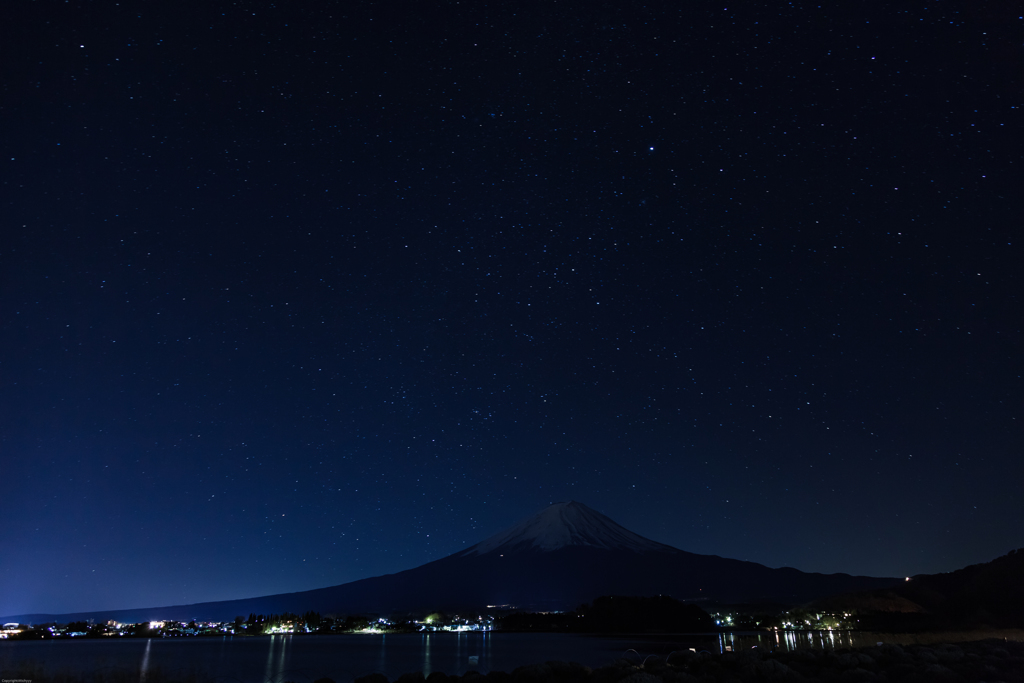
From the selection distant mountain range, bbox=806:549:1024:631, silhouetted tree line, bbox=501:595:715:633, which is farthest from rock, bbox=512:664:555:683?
silhouetted tree line, bbox=501:595:715:633

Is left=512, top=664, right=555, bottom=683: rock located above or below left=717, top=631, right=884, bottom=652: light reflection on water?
above

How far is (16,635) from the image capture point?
447ft

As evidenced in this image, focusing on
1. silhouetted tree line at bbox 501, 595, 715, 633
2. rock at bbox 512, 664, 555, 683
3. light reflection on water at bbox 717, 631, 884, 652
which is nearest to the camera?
rock at bbox 512, 664, 555, 683

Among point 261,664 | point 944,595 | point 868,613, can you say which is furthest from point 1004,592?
point 261,664

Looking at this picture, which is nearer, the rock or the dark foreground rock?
the dark foreground rock

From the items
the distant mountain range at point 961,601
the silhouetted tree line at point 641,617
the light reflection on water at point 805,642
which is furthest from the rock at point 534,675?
the silhouetted tree line at point 641,617

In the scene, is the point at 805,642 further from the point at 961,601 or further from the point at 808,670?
the point at 808,670

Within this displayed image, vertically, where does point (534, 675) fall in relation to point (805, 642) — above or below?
above

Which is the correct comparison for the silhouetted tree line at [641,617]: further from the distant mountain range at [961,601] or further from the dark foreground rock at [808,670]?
the dark foreground rock at [808,670]

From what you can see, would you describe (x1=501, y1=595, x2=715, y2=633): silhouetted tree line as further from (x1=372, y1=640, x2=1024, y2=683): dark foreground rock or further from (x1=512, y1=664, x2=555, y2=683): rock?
(x1=512, y1=664, x2=555, y2=683): rock

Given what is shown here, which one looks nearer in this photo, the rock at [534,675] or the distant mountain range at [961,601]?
the rock at [534,675]

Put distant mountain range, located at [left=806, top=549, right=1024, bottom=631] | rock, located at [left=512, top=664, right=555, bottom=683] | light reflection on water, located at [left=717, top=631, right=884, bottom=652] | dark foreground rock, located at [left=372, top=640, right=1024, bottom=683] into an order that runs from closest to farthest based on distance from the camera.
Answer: dark foreground rock, located at [left=372, top=640, right=1024, bottom=683], rock, located at [left=512, top=664, right=555, bottom=683], light reflection on water, located at [left=717, top=631, right=884, bottom=652], distant mountain range, located at [left=806, top=549, right=1024, bottom=631]

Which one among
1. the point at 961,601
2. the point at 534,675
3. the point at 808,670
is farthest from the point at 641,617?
the point at 534,675

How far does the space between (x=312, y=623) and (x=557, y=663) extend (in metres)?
180
